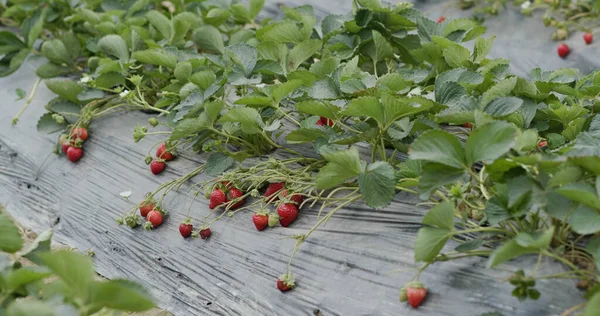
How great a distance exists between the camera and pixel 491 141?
1.41 meters

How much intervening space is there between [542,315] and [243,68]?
1.14m

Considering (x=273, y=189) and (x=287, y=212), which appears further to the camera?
(x=273, y=189)

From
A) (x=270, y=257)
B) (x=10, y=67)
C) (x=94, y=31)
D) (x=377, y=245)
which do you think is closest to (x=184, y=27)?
(x=94, y=31)

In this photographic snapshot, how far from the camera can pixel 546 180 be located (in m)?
1.41

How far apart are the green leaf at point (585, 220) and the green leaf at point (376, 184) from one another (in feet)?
1.38

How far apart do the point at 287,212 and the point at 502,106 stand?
620mm

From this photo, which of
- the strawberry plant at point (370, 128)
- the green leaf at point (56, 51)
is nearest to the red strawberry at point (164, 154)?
the strawberry plant at point (370, 128)

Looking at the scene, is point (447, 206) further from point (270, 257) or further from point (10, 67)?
point (10, 67)

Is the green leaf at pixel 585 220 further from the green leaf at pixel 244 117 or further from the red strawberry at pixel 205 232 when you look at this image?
the red strawberry at pixel 205 232

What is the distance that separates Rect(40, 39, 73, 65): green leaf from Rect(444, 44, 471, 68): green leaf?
172 cm

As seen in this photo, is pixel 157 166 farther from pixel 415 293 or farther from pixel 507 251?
pixel 507 251

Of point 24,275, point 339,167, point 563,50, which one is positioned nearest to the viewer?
point 24,275

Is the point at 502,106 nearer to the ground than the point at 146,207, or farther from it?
farther from it

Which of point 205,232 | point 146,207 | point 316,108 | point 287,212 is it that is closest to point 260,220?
point 287,212
